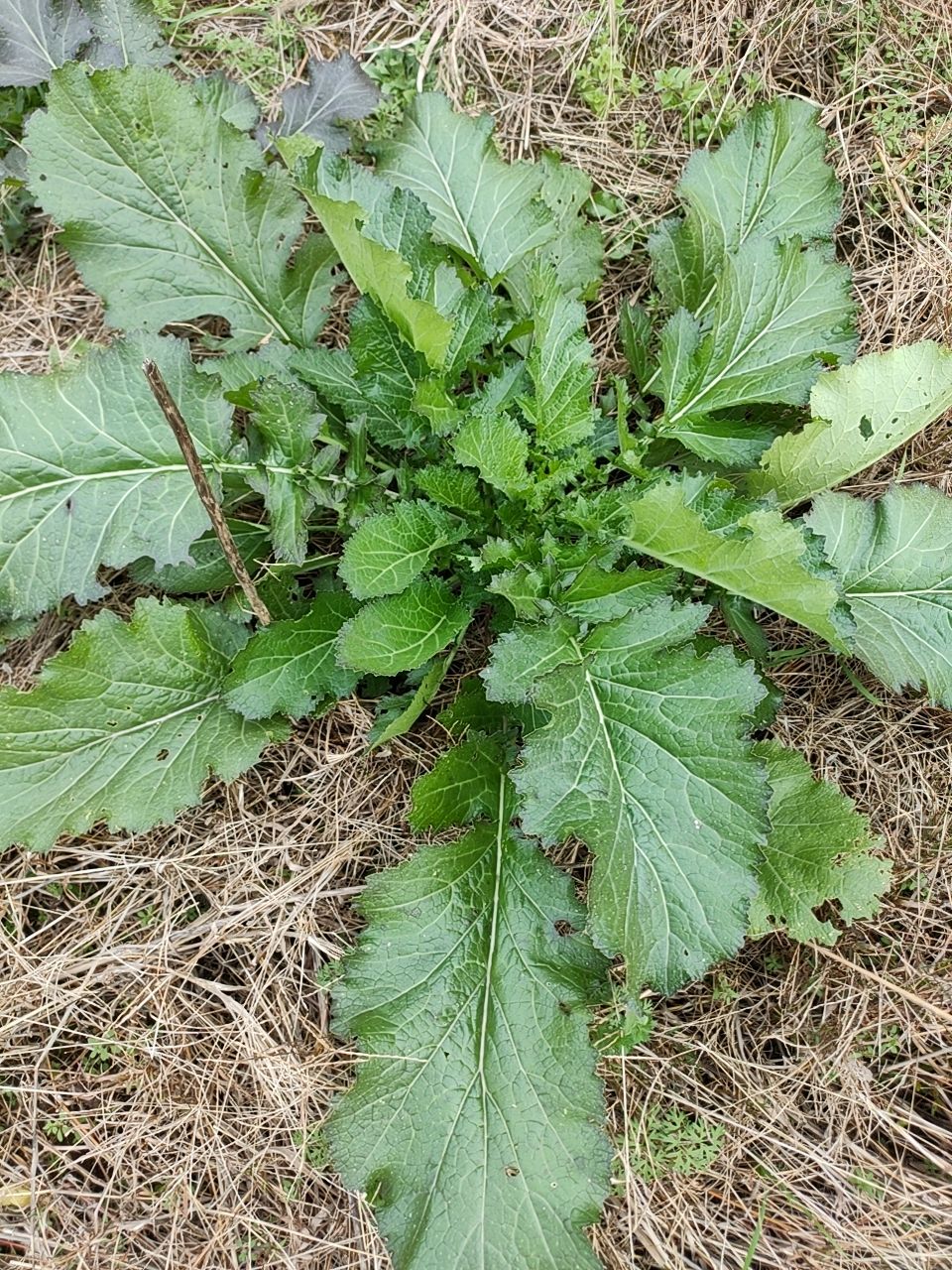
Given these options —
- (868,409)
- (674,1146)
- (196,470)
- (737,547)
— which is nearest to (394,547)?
(196,470)

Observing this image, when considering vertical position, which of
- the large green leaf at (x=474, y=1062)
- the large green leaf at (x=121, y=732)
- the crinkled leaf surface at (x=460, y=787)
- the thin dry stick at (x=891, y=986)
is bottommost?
the thin dry stick at (x=891, y=986)

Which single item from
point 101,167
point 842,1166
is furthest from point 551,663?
point 101,167

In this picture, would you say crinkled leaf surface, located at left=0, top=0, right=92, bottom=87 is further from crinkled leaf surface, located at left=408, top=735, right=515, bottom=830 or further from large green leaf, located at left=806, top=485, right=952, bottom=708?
large green leaf, located at left=806, top=485, right=952, bottom=708

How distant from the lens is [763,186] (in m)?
2.31

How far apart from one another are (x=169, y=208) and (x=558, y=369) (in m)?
1.05

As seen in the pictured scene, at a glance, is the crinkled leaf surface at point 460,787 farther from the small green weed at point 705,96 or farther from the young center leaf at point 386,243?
the small green weed at point 705,96

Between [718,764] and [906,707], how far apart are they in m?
0.83

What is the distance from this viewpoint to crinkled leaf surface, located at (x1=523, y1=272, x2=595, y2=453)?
2.03 metres

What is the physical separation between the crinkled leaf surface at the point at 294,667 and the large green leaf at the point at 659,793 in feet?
1.82

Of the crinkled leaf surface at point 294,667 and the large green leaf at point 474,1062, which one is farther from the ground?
the crinkled leaf surface at point 294,667

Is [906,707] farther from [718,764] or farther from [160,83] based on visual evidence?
[160,83]

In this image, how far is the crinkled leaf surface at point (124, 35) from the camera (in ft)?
8.01

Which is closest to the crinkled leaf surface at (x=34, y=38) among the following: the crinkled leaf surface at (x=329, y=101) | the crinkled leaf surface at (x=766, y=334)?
the crinkled leaf surface at (x=329, y=101)

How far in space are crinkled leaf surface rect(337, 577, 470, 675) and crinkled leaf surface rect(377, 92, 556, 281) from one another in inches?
32.2
